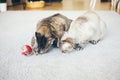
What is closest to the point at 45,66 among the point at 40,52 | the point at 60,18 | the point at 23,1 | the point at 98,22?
the point at 40,52

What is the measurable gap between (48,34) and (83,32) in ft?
1.14

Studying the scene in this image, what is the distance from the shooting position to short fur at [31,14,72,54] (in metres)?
1.85

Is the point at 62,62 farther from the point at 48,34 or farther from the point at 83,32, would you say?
the point at 83,32

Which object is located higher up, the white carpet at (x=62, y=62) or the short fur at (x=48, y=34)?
the short fur at (x=48, y=34)

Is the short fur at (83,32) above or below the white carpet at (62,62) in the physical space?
above

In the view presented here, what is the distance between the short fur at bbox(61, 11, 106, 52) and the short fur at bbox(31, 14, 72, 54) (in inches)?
2.9

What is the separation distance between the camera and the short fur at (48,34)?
6.07 ft

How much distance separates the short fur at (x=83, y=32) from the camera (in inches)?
76.2

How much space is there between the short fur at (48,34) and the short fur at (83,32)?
7 centimetres

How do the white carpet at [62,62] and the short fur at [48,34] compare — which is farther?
the short fur at [48,34]

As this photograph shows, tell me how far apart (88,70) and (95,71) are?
57 millimetres

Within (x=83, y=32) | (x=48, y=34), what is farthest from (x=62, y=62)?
(x=83, y=32)

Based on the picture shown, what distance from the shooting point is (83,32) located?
6.50 feet

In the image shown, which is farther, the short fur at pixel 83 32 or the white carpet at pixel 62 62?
the short fur at pixel 83 32
